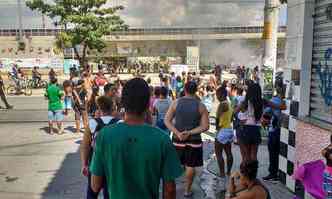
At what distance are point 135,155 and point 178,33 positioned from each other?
62.0 metres

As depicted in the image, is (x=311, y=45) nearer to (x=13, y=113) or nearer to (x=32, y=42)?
(x=13, y=113)

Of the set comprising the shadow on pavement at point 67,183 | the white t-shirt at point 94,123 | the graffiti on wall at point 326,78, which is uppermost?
the graffiti on wall at point 326,78

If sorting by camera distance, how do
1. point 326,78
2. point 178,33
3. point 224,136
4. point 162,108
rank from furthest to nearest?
1. point 178,33
2. point 162,108
3. point 224,136
4. point 326,78

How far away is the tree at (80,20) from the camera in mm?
21453

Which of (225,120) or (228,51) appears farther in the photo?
(228,51)

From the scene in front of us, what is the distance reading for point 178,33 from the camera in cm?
6319

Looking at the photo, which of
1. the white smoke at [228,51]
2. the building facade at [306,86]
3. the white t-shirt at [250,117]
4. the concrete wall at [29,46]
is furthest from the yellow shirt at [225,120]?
the white smoke at [228,51]

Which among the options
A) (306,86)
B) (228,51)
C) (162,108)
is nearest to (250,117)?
(306,86)

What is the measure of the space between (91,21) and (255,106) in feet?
58.8

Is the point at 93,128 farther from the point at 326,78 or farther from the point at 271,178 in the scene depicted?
the point at 271,178

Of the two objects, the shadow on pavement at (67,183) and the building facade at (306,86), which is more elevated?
the building facade at (306,86)

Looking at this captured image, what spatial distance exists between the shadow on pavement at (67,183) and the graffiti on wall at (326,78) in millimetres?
3396

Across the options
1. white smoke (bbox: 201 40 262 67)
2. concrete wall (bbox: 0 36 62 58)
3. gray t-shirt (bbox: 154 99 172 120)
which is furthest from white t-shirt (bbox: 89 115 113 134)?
white smoke (bbox: 201 40 262 67)

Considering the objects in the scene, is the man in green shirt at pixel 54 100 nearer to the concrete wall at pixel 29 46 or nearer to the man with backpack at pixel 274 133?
the man with backpack at pixel 274 133
